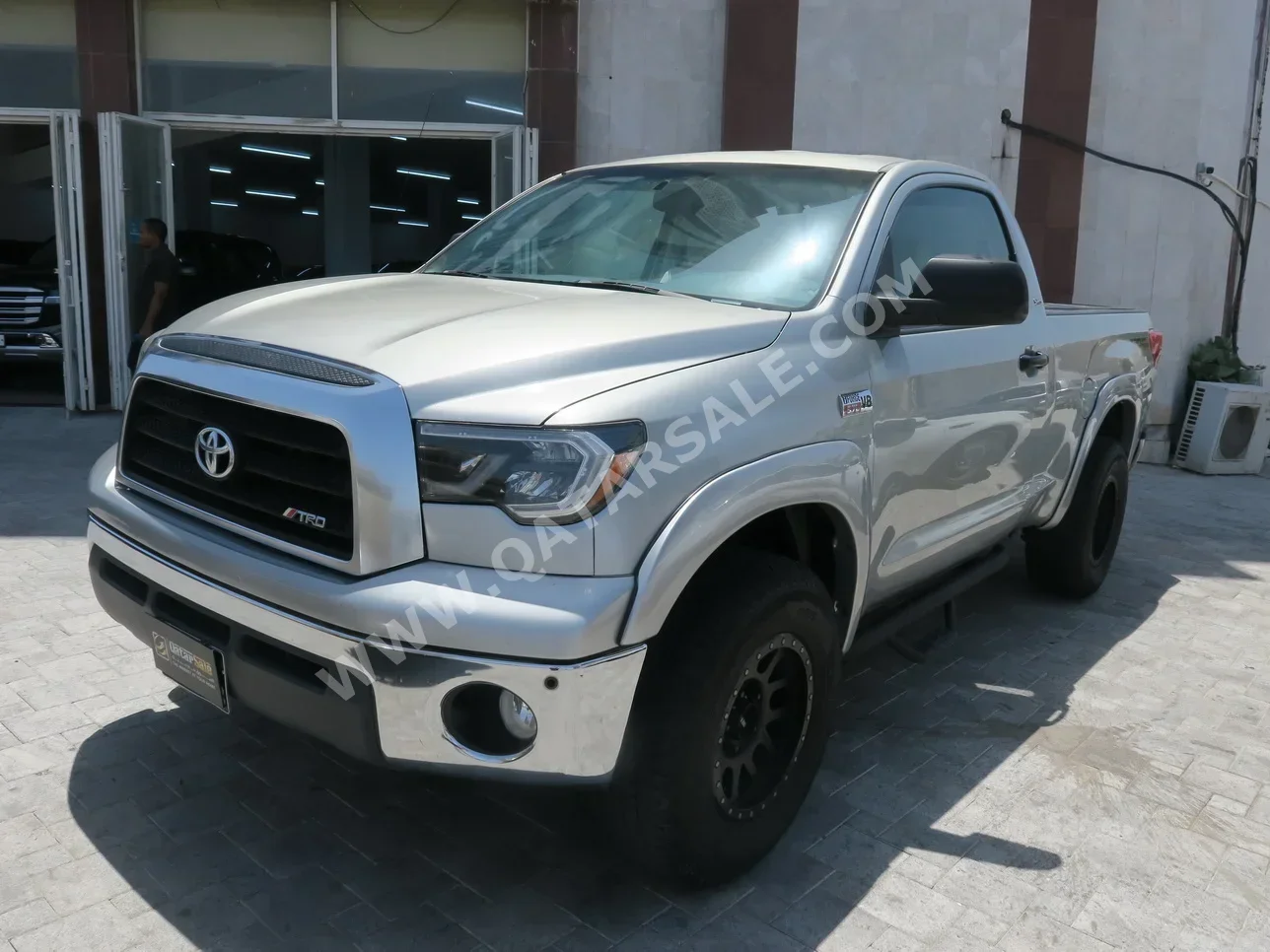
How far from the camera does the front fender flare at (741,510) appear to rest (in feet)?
8.02

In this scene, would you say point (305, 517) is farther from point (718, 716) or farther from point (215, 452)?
point (718, 716)

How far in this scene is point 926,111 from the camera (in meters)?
10.4

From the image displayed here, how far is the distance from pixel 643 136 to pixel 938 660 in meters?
6.92

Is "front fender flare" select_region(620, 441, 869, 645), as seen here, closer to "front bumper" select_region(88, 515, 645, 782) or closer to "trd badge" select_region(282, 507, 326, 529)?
"front bumper" select_region(88, 515, 645, 782)

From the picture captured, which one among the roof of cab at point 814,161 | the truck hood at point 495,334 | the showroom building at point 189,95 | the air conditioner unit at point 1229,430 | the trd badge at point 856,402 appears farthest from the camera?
the air conditioner unit at point 1229,430

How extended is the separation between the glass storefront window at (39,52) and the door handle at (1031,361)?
9175 millimetres

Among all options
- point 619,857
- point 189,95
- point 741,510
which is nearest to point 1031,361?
point 741,510

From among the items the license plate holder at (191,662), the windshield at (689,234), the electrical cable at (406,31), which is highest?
the electrical cable at (406,31)

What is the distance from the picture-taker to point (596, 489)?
2.41 m

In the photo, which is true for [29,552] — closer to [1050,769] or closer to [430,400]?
[430,400]

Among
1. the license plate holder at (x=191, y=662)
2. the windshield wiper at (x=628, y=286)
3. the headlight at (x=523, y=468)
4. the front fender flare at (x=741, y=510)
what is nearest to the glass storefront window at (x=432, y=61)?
the windshield wiper at (x=628, y=286)

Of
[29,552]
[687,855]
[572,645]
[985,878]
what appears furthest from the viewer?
[29,552]

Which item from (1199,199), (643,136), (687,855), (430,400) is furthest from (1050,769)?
(1199,199)

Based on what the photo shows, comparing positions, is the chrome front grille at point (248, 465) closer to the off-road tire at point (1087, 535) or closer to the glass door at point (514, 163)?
the off-road tire at point (1087, 535)
